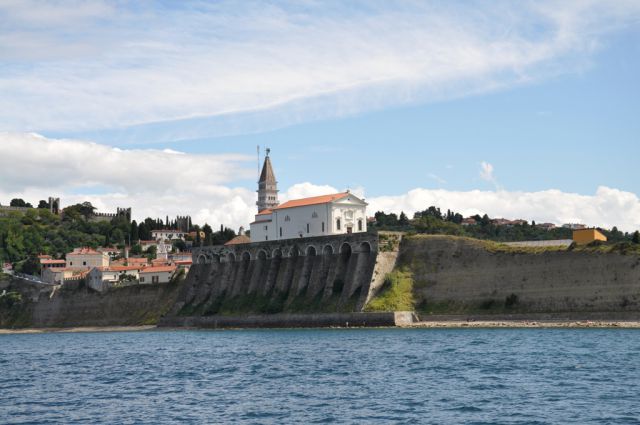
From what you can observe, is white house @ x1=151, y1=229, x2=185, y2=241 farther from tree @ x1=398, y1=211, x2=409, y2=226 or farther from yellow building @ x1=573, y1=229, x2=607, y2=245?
yellow building @ x1=573, y1=229, x2=607, y2=245

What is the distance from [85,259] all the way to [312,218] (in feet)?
167

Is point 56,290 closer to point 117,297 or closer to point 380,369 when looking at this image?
point 117,297

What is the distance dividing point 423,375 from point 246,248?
6313cm

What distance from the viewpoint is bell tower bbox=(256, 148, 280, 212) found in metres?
113

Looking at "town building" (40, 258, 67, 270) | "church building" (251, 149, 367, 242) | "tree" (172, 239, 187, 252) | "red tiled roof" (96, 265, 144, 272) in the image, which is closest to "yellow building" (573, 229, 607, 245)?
"church building" (251, 149, 367, 242)

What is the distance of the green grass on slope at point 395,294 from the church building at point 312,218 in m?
13.6

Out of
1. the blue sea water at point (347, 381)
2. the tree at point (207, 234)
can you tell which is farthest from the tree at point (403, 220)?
the blue sea water at point (347, 381)

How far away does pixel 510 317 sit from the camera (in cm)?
7450

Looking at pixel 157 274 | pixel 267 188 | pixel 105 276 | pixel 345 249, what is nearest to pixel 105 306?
pixel 105 276

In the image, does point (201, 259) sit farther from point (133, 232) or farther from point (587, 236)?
point (133, 232)

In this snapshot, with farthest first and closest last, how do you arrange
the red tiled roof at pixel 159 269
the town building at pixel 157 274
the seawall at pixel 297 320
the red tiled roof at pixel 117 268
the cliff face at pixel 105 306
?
the red tiled roof at pixel 117 268
the red tiled roof at pixel 159 269
the town building at pixel 157 274
the cliff face at pixel 105 306
the seawall at pixel 297 320

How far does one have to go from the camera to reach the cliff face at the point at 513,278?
70125 millimetres

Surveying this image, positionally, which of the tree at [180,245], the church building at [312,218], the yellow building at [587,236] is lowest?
the yellow building at [587,236]

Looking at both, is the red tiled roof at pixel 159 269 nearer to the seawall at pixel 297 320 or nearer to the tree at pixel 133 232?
the seawall at pixel 297 320
